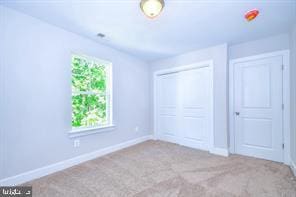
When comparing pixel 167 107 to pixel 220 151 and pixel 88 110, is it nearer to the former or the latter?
pixel 220 151

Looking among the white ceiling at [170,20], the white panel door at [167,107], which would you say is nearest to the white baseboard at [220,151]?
the white panel door at [167,107]

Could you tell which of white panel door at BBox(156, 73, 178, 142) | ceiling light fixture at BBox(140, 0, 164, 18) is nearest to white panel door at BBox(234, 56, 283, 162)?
white panel door at BBox(156, 73, 178, 142)

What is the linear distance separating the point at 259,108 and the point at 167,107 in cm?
210

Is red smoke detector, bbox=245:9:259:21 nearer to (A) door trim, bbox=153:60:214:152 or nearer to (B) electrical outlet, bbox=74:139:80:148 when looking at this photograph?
(A) door trim, bbox=153:60:214:152

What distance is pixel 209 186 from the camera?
6.85 ft

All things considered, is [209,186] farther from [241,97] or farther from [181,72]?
[181,72]

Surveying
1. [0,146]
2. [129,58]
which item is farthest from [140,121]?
[0,146]

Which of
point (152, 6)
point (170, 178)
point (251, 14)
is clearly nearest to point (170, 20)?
point (152, 6)

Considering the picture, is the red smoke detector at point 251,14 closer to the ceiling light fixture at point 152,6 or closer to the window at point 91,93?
the ceiling light fixture at point 152,6

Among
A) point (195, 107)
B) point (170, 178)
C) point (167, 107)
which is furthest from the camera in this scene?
point (167, 107)

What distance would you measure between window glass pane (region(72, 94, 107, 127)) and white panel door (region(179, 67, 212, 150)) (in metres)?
1.94

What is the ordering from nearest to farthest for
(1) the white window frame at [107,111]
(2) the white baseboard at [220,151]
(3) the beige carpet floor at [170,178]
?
(3) the beige carpet floor at [170,178] < (1) the white window frame at [107,111] < (2) the white baseboard at [220,151]

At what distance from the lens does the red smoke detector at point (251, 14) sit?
2116mm

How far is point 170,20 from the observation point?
2379mm
